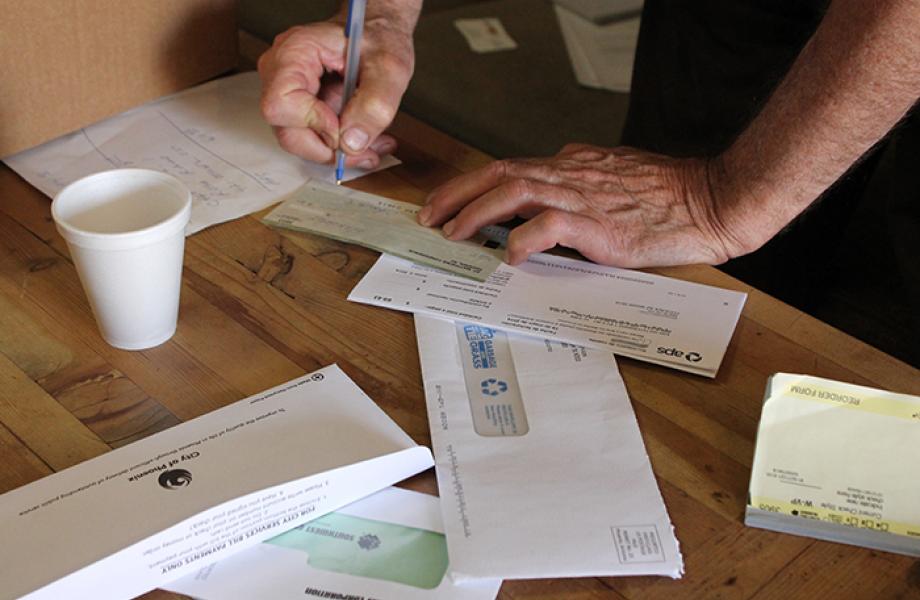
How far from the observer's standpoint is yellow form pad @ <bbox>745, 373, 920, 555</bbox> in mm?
711

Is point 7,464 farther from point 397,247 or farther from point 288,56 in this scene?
point 288,56

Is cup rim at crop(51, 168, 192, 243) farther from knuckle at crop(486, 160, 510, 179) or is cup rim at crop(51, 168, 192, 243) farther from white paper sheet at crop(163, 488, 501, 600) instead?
knuckle at crop(486, 160, 510, 179)

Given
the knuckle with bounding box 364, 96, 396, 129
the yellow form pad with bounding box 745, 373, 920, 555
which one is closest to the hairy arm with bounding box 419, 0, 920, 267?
the knuckle with bounding box 364, 96, 396, 129

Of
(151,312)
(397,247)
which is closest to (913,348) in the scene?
(397,247)

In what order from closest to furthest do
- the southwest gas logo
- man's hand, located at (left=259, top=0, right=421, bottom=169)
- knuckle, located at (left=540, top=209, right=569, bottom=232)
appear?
the southwest gas logo
knuckle, located at (left=540, top=209, right=569, bottom=232)
man's hand, located at (left=259, top=0, right=421, bottom=169)

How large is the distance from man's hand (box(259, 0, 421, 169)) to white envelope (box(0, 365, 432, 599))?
409 millimetres

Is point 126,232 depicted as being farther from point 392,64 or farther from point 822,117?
point 822,117

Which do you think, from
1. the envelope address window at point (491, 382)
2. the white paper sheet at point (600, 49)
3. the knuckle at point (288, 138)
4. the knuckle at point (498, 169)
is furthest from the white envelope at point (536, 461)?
the white paper sheet at point (600, 49)

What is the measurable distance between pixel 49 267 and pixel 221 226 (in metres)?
0.17

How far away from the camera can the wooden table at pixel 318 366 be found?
0.70 m

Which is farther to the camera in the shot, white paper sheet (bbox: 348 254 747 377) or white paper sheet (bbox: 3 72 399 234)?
white paper sheet (bbox: 3 72 399 234)

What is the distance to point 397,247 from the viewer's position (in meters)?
1.00

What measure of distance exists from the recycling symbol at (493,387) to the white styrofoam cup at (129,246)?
276mm

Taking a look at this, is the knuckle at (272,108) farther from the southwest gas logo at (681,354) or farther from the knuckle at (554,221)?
the southwest gas logo at (681,354)
